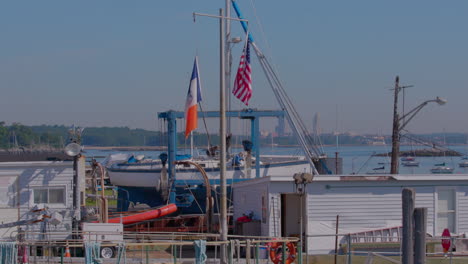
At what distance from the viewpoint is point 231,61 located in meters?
31.9

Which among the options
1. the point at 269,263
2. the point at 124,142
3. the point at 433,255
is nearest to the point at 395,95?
the point at 433,255

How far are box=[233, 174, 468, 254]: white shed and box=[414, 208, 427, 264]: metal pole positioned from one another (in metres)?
8.69

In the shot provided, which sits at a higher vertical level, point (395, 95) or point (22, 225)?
point (395, 95)

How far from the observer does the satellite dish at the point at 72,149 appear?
26156 mm

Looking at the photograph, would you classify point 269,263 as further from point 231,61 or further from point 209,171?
point 209,171

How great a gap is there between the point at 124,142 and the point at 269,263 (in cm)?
17536

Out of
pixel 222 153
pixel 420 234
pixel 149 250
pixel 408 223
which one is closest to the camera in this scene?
pixel 420 234

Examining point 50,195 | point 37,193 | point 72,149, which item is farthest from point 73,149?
point 37,193

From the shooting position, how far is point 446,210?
25953 mm

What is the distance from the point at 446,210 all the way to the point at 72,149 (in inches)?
539

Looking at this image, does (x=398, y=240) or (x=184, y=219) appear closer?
(x=398, y=240)

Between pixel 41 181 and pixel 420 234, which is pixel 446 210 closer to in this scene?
pixel 420 234

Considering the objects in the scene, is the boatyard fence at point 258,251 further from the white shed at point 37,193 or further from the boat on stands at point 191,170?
the boat on stands at point 191,170

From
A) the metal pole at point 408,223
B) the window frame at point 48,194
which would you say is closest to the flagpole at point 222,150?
the metal pole at point 408,223
